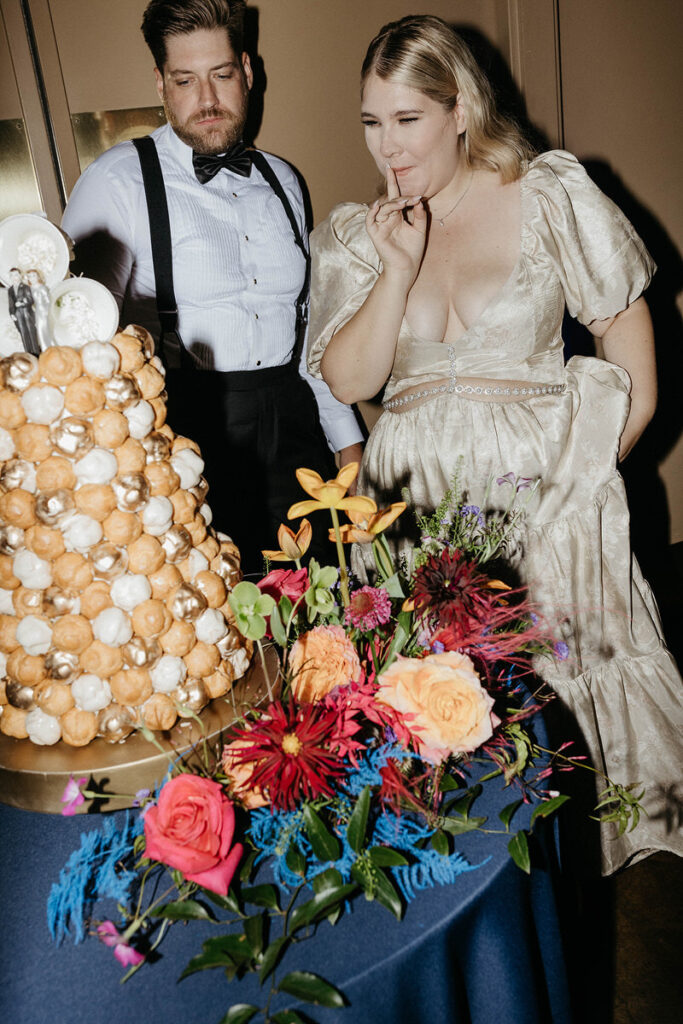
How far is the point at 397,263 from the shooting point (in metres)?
1.62

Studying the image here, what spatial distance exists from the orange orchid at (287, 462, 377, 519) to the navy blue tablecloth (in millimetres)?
419

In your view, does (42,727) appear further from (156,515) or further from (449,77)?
(449,77)

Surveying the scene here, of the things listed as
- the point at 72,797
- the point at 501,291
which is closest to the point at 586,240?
the point at 501,291

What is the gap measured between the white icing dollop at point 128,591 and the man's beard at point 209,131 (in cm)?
Answer: 143

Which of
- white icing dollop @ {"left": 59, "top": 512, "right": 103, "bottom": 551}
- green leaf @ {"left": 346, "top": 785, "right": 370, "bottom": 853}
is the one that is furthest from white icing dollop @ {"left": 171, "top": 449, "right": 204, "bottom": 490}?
green leaf @ {"left": 346, "top": 785, "right": 370, "bottom": 853}

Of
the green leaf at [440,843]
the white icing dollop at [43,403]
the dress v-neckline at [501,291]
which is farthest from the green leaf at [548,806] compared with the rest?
the dress v-neckline at [501,291]

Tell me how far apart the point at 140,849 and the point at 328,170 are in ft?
7.16

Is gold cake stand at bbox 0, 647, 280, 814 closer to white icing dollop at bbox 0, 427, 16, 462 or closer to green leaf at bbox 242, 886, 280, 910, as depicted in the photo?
green leaf at bbox 242, 886, 280, 910

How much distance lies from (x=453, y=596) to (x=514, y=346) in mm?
855

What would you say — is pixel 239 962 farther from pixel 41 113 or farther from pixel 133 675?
pixel 41 113

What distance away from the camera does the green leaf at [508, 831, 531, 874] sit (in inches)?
34.0

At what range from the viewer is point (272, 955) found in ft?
2.54

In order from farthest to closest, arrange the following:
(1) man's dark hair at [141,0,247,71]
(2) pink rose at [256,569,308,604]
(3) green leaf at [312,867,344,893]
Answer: (1) man's dark hair at [141,0,247,71], (2) pink rose at [256,569,308,604], (3) green leaf at [312,867,344,893]

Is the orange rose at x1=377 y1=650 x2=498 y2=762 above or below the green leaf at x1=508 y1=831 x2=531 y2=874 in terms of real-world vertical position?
above
